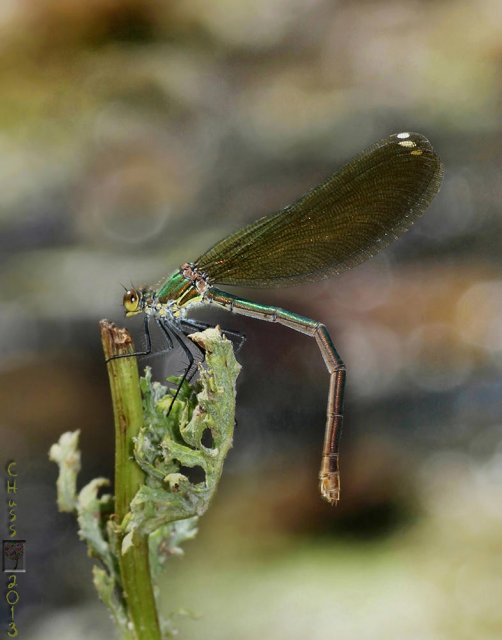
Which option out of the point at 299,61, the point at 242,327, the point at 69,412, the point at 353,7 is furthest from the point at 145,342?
the point at 353,7

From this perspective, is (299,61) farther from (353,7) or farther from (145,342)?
(145,342)

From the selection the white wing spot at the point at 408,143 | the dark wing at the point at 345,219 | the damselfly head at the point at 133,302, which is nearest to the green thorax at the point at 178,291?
the damselfly head at the point at 133,302

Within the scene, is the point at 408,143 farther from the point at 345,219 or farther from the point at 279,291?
the point at 279,291

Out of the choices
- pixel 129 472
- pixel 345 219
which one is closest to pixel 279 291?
pixel 345 219

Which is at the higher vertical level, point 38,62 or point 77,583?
point 38,62

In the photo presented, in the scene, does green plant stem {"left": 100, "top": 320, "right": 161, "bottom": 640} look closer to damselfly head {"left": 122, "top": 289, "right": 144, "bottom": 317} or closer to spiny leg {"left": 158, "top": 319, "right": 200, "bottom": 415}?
spiny leg {"left": 158, "top": 319, "right": 200, "bottom": 415}

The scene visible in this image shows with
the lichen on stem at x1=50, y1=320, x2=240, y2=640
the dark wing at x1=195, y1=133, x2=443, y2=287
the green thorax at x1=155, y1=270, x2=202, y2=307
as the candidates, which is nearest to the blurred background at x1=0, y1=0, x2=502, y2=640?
the dark wing at x1=195, y1=133, x2=443, y2=287

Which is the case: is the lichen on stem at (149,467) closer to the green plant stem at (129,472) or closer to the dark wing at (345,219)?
the green plant stem at (129,472)
